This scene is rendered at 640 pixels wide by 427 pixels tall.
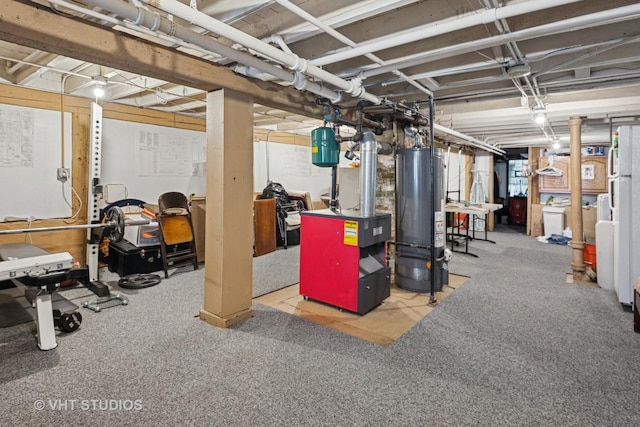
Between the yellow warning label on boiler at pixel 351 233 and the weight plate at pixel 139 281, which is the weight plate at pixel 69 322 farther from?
the yellow warning label on boiler at pixel 351 233

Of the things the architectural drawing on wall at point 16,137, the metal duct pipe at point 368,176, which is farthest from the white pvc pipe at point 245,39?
the architectural drawing on wall at point 16,137

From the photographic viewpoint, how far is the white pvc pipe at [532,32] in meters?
1.72

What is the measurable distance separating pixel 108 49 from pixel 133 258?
2.88 m

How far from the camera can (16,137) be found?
3863 millimetres

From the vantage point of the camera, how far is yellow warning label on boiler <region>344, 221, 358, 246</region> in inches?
122

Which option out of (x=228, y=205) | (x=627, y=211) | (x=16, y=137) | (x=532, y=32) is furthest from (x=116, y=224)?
(x=627, y=211)

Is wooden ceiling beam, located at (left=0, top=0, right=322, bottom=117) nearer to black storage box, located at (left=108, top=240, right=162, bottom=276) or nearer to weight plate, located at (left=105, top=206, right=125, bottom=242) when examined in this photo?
weight plate, located at (left=105, top=206, right=125, bottom=242)

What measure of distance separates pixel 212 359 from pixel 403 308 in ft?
6.02

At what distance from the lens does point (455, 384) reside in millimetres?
2086

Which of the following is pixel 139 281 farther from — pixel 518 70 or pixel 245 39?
pixel 518 70

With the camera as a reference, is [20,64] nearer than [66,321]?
No

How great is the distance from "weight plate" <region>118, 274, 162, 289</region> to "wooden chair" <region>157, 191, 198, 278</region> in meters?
0.27

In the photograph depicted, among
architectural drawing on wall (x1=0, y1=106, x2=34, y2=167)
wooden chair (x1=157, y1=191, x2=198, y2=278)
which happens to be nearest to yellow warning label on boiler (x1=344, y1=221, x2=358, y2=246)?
wooden chair (x1=157, y1=191, x2=198, y2=278)

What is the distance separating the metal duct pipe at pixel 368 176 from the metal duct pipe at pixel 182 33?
79 cm
